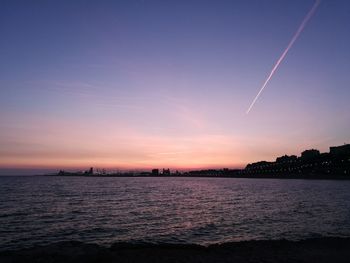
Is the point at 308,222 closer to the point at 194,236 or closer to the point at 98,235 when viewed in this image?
the point at 194,236

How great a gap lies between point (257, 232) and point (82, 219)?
22755 millimetres

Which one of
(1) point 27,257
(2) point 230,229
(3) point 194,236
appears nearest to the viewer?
(1) point 27,257

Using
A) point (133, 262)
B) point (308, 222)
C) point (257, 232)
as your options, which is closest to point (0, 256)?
point (133, 262)

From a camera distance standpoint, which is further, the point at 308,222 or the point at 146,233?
the point at 308,222

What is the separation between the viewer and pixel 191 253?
22.9m

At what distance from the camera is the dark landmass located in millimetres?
20281

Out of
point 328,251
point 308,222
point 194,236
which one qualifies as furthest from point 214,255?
point 308,222

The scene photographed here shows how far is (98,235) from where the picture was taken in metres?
33.5

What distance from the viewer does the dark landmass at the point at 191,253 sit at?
2028cm

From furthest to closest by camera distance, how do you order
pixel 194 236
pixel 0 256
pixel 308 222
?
1. pixel 308 222
2. pixel 194 236
3. pixel 0 256

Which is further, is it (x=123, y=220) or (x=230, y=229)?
(x=123, y=220)

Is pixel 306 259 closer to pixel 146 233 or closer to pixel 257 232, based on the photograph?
pixel 257 232

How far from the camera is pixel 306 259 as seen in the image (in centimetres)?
2133

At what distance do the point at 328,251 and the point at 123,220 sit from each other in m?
26.7
